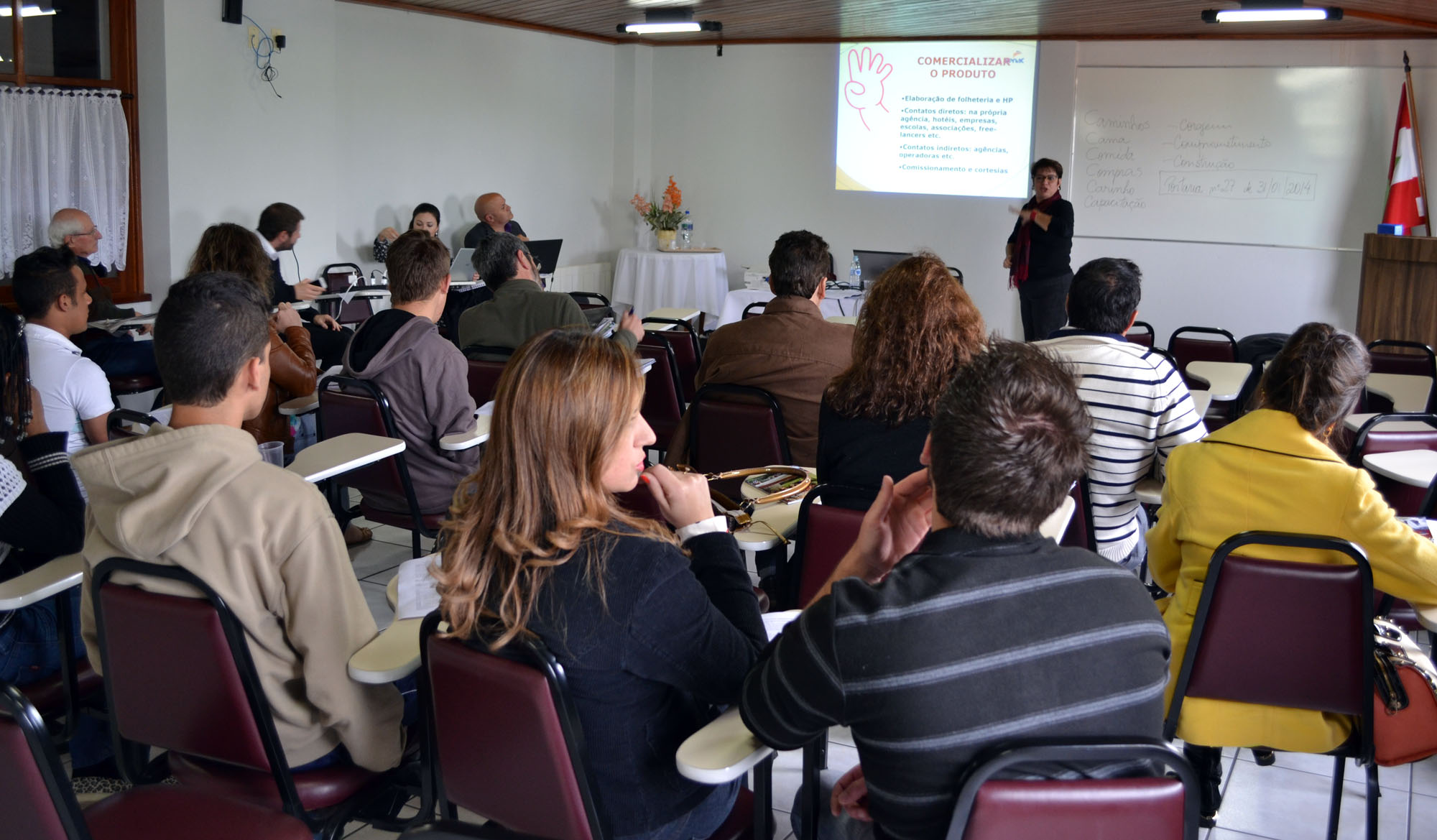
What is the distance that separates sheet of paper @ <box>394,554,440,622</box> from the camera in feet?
6.19

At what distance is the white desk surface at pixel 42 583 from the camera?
1.89m

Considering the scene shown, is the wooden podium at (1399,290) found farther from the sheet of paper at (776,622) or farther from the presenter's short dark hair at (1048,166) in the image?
the sheet of paper at (776,622)

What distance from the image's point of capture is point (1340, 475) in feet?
6.82

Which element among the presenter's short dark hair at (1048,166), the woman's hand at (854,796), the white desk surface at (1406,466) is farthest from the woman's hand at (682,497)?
the presenter's short dark hair at (1048,166)

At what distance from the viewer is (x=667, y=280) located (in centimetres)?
934

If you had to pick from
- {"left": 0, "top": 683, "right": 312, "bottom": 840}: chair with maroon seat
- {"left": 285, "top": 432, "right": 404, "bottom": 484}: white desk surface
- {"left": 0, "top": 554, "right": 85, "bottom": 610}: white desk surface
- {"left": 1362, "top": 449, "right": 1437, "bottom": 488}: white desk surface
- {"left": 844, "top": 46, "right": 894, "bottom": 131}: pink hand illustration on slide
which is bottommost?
{"left": 0, "top": 683, "right": 312, "bottom": 840}: chair with maroon seat

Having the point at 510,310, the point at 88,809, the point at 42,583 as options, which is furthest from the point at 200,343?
the point at 510,310

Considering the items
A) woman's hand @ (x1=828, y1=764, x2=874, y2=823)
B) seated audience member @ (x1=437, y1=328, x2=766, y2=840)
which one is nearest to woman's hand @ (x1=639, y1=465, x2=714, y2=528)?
seated audience member @ (x1=437, y1=328, x2=766, y2=840)

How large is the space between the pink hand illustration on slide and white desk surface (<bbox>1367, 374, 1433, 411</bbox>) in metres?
5.61

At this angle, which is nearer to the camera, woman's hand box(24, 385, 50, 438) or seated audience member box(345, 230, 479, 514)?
woman's hand box(24, 385, 50, 438)

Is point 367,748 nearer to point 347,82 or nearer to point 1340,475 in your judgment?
point 1340,475

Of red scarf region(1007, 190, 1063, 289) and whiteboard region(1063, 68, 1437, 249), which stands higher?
whiteboard region(1063, 68, 1437, 249)

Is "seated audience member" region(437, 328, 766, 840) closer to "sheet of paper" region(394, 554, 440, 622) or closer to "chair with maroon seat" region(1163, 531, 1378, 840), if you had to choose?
"sheet of paper" region(394, 554, 440, 622)

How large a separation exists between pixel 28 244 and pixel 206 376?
15.5ft
